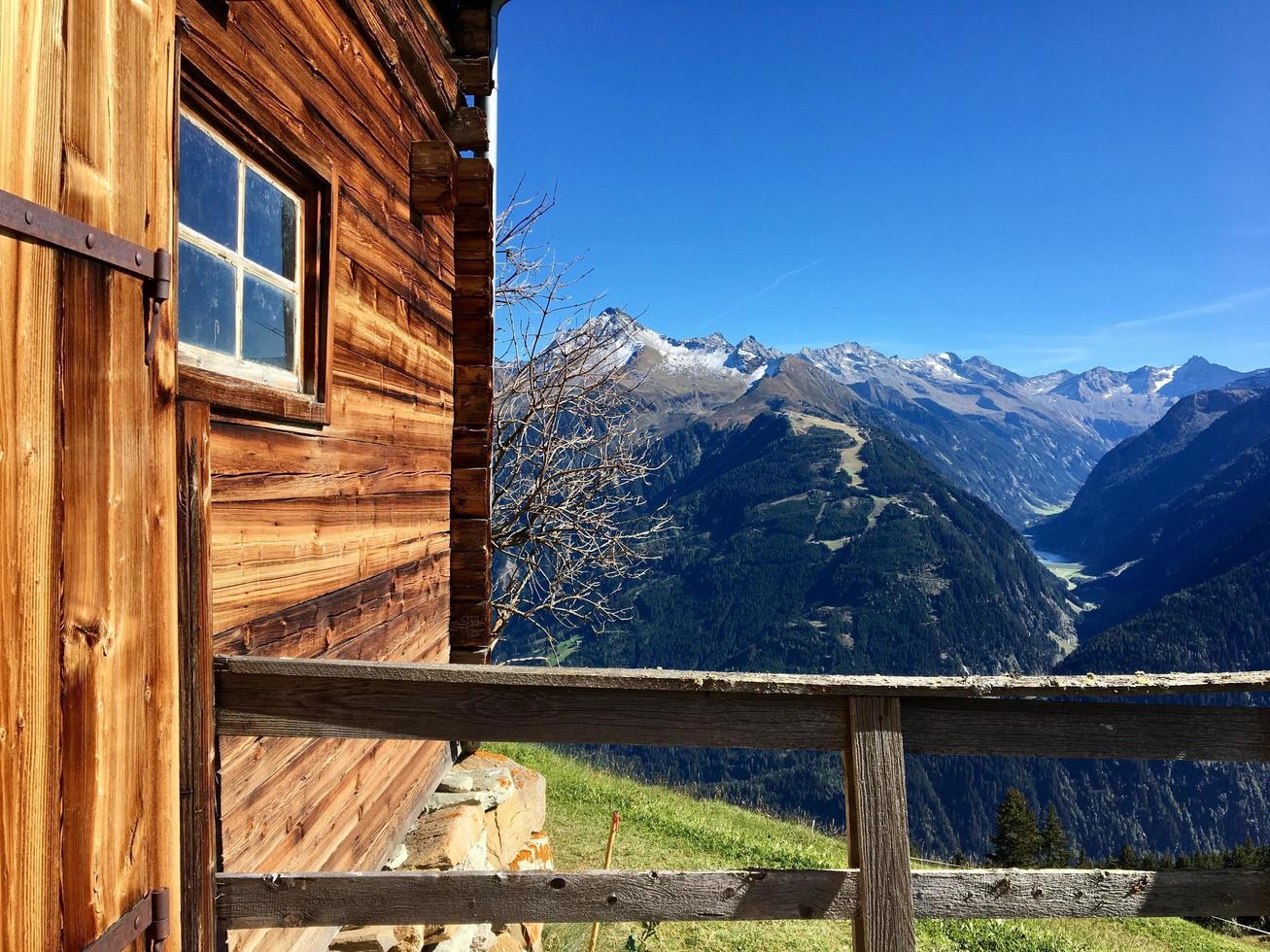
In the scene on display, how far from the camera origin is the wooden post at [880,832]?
6.77 feet

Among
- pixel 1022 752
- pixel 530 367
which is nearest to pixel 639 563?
pixel 530 367

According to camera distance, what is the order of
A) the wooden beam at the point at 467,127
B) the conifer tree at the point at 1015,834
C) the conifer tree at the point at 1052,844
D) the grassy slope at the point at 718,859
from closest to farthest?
1. the wooden beam at the point at 467,127
2. the grassy slope at the point at 718,859
3. the conifer tree at the point at 1015,834
4. the conifer tree at the point at 1052,844

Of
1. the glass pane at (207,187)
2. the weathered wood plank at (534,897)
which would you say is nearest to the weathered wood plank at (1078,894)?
the weathered wood plank at (534,897)

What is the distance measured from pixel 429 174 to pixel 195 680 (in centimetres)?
335

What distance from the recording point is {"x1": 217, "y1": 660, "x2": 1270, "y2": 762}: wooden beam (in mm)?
2084

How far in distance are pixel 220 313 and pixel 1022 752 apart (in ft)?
9.11

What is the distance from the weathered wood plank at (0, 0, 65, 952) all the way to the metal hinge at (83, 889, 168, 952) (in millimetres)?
133

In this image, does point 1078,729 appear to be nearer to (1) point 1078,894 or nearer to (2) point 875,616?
(1) point 1078,894

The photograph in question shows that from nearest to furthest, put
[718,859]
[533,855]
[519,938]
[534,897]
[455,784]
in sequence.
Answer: [534,897] < [519,938] < [455,784] < [533,855] < [718,859]

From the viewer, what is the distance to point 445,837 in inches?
165

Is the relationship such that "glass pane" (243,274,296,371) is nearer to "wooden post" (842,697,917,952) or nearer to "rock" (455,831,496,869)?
"wooden post" (842,697,917,952)

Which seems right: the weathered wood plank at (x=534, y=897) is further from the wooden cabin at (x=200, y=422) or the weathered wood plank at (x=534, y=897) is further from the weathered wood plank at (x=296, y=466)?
the weathered wood plank at (x=296, y=466)

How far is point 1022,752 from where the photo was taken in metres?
2.05

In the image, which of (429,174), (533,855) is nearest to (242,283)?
(429,174)
